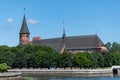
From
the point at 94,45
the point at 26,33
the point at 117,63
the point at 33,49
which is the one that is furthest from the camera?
the point at 26,33

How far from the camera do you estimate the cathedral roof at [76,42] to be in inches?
6127

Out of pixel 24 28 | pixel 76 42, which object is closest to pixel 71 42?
pixel 76 42

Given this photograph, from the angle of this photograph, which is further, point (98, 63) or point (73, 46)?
point (73, 46)

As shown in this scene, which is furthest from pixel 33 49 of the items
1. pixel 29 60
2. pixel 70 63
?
pixel 70 63

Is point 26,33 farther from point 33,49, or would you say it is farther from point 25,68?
point 25,68

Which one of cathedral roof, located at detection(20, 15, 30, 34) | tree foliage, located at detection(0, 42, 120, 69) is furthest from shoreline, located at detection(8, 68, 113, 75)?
cathedral roof, located at detection(20, 15, 30, 34)

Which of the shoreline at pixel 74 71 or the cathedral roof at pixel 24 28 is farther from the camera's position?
the cathedral roof at pixel 24 28

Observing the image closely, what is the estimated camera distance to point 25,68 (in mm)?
133375

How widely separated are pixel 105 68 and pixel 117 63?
448 inches

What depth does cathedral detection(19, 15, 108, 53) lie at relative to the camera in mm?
154962

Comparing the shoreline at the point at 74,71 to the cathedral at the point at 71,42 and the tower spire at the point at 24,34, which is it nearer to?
the cathedral at the point at 71,42

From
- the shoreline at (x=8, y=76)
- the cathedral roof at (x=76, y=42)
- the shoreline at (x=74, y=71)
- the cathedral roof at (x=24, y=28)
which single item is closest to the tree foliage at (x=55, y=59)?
the shoreline at (x=74, y=71)

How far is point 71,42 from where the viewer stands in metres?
163

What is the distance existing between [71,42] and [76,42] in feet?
9.47
